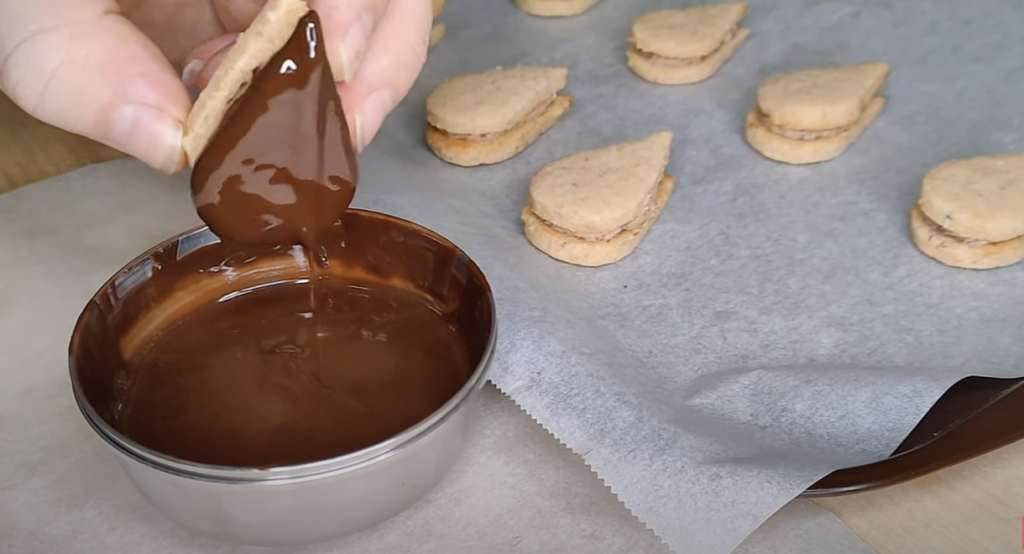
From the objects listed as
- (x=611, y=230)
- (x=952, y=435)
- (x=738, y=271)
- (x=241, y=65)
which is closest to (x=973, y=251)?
(x=738, y=271)

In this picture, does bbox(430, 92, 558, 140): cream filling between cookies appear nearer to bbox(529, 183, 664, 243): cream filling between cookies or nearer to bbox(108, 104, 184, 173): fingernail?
bbox(529, 183, 664, 243): cream filling between cookies

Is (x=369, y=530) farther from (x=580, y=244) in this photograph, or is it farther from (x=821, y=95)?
(x=821, y=95)

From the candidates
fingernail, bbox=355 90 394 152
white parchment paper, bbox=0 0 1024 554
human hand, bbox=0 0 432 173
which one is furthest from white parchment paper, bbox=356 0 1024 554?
human hand, bbox=0 0 432 173

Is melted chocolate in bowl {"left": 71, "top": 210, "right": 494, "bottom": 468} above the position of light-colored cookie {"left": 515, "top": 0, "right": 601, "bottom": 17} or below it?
above

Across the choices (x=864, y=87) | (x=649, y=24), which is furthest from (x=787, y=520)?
(x=649, y=24)

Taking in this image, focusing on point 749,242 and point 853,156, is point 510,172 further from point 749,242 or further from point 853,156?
point 853,156
